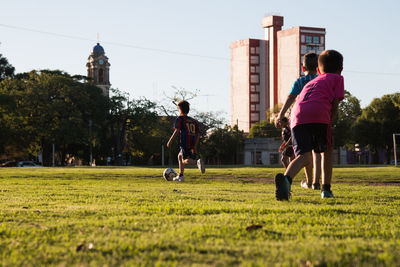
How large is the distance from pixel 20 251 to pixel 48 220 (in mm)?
1440

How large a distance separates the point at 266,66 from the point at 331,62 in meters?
110

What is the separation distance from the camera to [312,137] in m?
7.01

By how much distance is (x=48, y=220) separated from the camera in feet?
15.9

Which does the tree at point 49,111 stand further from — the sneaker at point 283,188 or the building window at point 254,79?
the sneaker at point 283,188

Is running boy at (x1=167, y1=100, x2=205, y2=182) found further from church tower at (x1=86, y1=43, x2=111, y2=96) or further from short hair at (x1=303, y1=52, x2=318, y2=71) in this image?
church tower at (x1=86, y1=43, x2=111, y2=96)

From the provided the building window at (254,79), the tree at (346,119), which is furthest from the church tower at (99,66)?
the tree at (346,119)

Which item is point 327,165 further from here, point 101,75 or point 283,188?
point 101,75

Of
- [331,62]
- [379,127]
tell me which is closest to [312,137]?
[331,62]

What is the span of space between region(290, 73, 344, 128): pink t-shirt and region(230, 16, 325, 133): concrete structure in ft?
338

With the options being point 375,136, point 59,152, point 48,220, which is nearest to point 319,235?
point 48,220

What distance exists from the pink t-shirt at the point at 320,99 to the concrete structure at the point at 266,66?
103062mm

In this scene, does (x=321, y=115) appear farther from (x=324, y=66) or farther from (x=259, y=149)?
(x=259, y=149)

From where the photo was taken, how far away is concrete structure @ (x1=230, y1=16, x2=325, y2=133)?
110500mm

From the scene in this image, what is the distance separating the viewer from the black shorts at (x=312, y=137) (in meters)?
6.96
